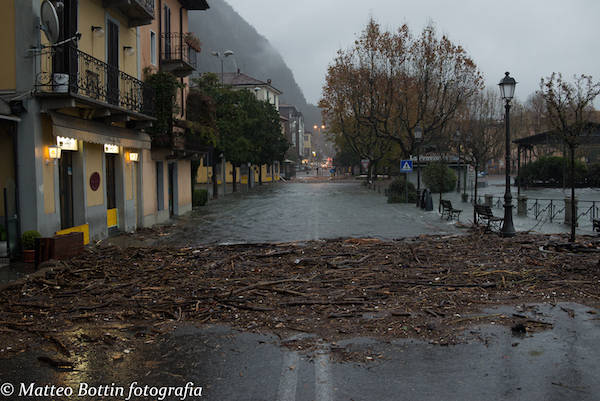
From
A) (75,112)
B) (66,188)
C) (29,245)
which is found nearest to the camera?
(29,245)

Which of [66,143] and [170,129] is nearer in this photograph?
[66,143]

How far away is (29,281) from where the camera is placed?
9.50 m

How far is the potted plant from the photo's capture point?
1177 cm

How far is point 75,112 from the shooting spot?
1425cm

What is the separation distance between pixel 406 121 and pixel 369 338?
1327 inches

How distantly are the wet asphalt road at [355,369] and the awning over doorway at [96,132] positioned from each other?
8.08 m

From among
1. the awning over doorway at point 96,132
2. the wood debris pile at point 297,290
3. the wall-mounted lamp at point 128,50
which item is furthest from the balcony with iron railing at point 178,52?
the wood debris pile at point 297,290

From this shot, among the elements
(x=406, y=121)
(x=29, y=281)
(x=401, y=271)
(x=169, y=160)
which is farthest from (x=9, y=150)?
(x=406, y=121)

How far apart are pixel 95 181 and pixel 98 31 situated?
441cm

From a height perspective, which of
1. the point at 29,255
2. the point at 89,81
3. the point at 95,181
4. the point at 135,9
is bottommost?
the point at 29,255

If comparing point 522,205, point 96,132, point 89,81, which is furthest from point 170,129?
point 522,205

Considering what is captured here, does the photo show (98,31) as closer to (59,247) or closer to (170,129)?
(170,129)

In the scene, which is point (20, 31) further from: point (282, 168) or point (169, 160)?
point (282, 168)

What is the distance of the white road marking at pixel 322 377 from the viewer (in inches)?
192
